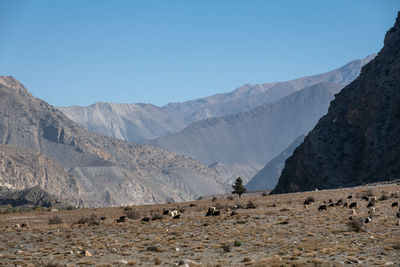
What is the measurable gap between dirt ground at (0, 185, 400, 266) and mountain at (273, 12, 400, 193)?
174 feet

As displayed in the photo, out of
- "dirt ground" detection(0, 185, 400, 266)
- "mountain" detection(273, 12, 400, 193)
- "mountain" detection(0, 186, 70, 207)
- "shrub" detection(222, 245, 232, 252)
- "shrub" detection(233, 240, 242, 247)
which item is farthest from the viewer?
"mountain" detection(0, 186, 70, 207)

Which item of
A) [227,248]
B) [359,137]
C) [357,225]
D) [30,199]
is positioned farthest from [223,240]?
[30,199]

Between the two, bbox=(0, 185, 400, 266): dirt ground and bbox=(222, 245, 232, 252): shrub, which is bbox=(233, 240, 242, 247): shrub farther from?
bbox=(222, 245, 232, 252): shrub

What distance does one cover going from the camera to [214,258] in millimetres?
21969

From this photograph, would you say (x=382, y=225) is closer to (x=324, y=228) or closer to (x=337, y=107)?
(x=324, y=228)

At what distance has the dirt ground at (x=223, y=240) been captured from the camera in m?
21.0

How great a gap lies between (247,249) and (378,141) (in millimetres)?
70921

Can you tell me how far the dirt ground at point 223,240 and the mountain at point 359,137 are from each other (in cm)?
5305

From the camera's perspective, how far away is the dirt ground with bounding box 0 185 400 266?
69.1 feet

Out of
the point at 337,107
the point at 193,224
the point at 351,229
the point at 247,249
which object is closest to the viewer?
the point at 247,249

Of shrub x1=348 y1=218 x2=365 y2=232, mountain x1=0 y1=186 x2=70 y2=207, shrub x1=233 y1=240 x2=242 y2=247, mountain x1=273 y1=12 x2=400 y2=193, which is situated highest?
mountain x1=273 y1=12 x2=400 y2=193

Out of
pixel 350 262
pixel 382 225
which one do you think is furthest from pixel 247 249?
pixel 382 225

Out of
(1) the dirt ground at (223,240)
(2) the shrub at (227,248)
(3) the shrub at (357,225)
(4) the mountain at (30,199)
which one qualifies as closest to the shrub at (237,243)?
(1) the dirt ground at (223,240)

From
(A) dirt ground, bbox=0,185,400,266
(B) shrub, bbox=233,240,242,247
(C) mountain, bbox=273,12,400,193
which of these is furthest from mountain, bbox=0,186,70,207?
(B) shrub, bbox=233,240,242,247
